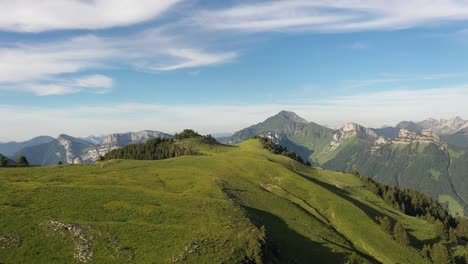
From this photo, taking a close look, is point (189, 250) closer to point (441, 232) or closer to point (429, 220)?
point (441, 232)

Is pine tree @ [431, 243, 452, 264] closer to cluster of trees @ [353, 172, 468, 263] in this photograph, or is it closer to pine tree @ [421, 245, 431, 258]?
cluster of trees @ [353, 172, 468, 263]

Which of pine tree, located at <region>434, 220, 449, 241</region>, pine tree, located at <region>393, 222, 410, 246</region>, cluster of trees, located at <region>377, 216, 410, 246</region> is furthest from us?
pine tree, located at <region>434, 220, 449, 241</region>

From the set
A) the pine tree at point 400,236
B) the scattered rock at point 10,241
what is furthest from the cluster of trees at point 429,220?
the scattered rock at point 10,241

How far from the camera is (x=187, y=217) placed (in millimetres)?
64188

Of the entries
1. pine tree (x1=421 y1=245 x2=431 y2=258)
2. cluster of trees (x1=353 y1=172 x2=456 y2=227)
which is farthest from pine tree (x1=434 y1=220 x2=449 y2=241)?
cluster of trees (x1=353 y1=172 x2=456 y2=227)

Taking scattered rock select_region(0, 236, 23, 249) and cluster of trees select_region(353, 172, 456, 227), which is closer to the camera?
scattered rock select_region(0, 236, 23, 249)

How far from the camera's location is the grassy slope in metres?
51.2

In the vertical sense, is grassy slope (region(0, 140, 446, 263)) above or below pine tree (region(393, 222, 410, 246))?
above

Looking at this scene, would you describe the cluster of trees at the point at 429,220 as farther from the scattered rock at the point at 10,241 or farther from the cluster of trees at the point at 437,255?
the scattered rock at the point at 10,241

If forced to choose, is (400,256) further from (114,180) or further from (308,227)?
(114,180)

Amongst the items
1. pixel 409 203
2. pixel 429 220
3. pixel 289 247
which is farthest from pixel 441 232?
pixel 289 247

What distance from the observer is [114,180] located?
94000 mm

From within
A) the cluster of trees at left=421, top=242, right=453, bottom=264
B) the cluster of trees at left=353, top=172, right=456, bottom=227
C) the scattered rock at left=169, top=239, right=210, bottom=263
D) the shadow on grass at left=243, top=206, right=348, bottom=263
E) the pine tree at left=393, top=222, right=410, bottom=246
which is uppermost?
the scattered rock at left=169, top=239, right=210, bottom=263

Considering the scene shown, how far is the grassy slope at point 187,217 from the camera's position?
5122 cm
